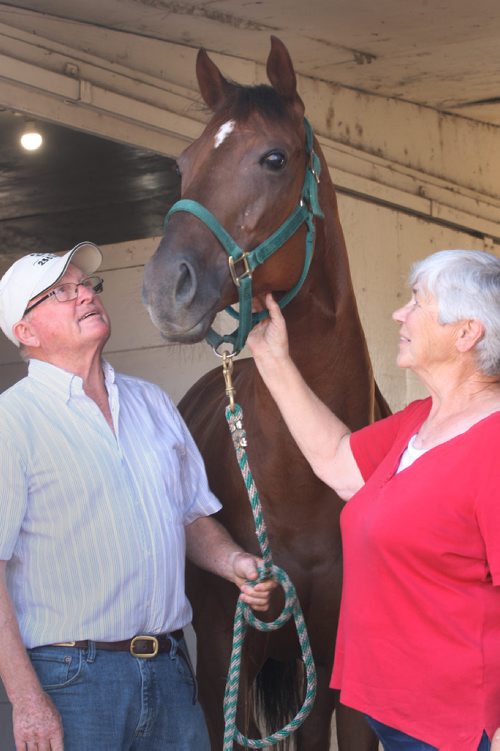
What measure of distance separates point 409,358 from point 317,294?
1.88 ft

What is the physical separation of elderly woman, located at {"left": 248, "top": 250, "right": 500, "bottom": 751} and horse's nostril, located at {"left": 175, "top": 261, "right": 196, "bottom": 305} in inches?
17.3

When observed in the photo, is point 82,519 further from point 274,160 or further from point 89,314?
point 274,160

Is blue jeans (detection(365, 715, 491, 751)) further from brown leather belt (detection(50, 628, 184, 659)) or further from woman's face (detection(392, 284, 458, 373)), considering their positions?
woman's face (detection(392, 284, 458, 373))

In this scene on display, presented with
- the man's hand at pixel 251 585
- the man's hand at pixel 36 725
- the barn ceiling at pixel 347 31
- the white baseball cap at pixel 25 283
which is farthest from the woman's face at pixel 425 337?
the barn ceiling at pixel 347 31

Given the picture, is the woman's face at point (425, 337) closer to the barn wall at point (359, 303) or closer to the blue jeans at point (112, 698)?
the blue jeans at point (112, 698)

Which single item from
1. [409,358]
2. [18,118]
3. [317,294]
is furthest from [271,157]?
[18,118]

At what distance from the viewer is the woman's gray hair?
2186 millimetres

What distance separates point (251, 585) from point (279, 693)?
1.39 meters

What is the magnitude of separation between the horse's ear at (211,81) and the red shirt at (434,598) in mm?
1113

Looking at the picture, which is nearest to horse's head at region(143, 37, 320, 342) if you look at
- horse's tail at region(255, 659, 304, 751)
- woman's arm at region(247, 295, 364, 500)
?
woman's arm at region(247, 295, 364, 500)

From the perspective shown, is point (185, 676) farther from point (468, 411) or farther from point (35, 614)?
point (468, 411)

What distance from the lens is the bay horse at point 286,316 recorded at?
7.95ft

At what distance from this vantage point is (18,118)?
466cm

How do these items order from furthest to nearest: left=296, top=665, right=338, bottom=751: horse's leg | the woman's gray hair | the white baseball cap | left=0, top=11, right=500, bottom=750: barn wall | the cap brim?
left=0, top=11, right=500, bottom=750: barn wall < left=296, top=665, right=338, bottom=751: horse's leg < the cap brim < the white baseball cap < the woman's gray hair
